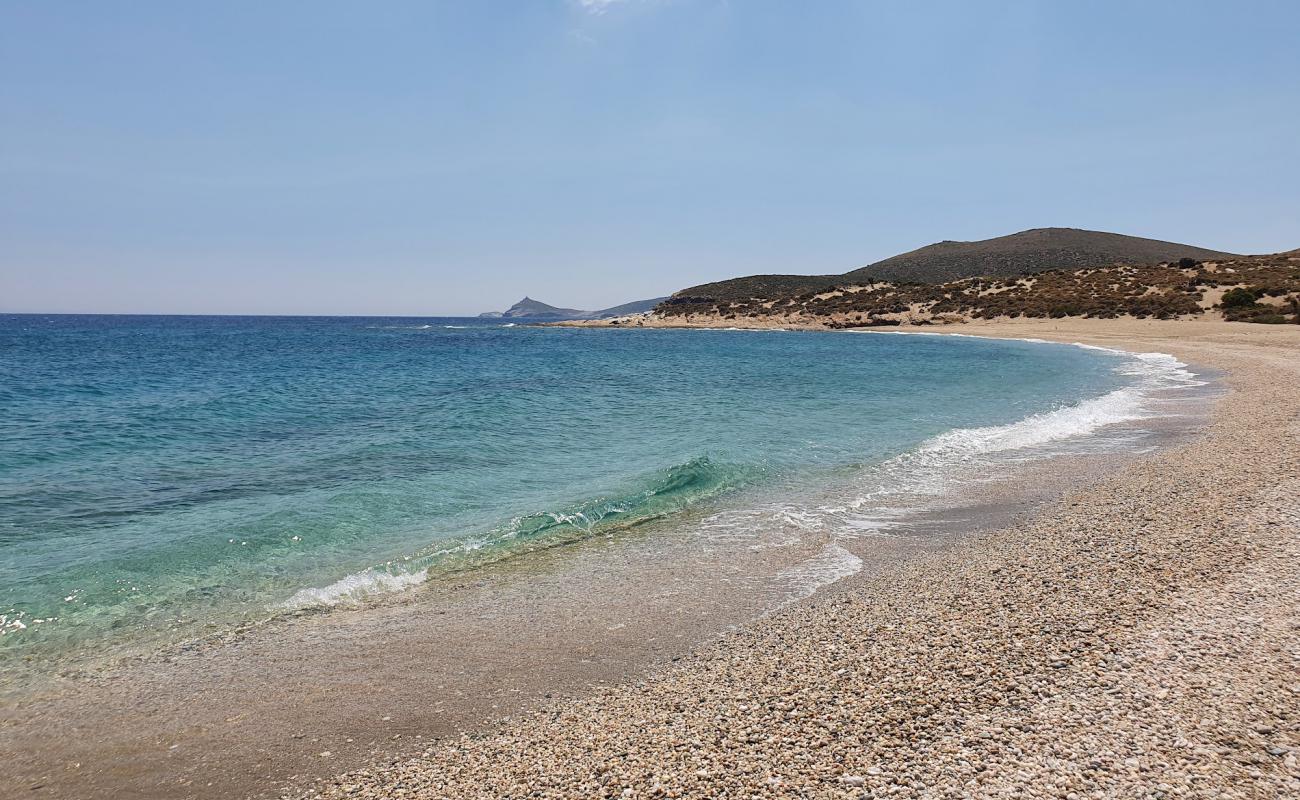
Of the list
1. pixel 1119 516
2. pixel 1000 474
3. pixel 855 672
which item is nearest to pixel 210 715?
pixel 855 672

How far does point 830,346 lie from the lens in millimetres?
55344

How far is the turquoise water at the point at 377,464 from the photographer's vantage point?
28.1 ft

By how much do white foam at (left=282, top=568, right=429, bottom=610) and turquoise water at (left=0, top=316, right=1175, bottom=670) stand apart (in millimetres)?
41

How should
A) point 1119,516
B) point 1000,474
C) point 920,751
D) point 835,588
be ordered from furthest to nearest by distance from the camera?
1. point 1000,474
2. point 1119,516
3. point 835,588
4. point 920,751

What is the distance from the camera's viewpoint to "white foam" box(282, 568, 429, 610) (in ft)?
26.4

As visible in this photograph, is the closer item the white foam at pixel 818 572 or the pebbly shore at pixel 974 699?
the pebbly shore at pixel 974 699

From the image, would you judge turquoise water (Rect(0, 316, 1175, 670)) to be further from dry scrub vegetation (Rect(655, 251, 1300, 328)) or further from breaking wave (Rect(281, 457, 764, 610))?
dry scrub vegetation (Rect(655, 251, 1300, 328))

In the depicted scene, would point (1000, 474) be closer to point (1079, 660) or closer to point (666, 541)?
point (666, 541)

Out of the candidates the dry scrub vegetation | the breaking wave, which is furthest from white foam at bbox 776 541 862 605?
the dry scrub vegetation

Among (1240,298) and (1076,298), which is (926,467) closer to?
(1240,298)

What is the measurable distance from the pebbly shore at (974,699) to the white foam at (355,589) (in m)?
3.68

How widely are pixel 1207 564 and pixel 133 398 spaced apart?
99.5ft

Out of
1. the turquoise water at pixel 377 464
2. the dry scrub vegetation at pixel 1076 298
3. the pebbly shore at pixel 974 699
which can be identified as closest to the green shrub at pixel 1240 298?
the dry scrub vegetation at pixel 1076 298

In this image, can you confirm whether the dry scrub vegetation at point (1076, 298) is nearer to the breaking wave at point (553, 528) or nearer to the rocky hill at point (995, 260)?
the rocky hill at point (995, 260)
